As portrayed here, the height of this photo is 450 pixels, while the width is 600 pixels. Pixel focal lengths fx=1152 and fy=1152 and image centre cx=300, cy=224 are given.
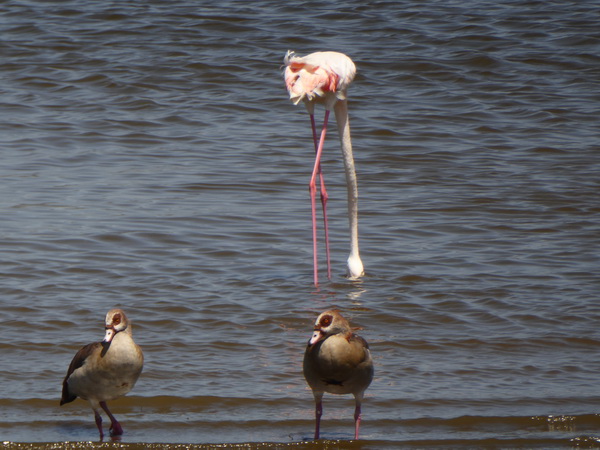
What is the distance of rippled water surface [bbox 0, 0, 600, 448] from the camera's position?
625cm

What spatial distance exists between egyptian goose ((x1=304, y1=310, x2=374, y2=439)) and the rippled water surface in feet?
1.01

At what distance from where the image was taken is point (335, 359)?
5.38m

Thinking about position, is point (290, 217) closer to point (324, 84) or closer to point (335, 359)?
point (324, 84)

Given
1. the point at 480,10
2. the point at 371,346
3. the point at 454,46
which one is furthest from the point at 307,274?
the point at 480,10

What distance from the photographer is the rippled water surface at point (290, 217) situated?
625 centimetres

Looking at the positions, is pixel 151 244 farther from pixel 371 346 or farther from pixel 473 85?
pixel 473 85

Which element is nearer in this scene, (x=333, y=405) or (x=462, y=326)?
(x=333, y=405)

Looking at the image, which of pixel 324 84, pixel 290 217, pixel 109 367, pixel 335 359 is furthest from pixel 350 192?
pixel 109 367

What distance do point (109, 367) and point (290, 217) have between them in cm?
524

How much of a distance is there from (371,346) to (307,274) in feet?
6.42

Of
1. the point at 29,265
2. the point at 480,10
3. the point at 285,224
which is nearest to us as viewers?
the point at 29,265

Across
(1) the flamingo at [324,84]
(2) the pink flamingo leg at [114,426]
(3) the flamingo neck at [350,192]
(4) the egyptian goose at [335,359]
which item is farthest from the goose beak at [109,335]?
(3) the flamingo neck at [350,192]

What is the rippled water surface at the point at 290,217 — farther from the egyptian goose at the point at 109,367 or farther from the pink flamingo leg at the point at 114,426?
the egyptian goose at the point at 109,367

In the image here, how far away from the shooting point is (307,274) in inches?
361
